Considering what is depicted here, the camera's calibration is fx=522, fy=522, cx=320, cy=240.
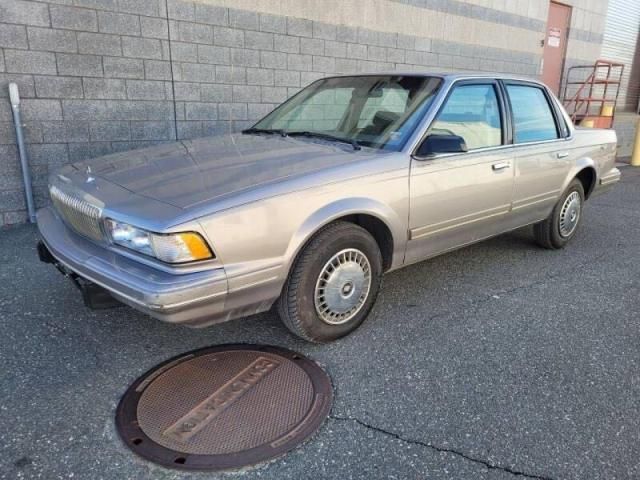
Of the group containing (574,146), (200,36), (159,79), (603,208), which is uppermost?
(200,36)

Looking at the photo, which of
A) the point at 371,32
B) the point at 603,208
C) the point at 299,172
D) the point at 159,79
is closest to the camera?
the point at 299,172

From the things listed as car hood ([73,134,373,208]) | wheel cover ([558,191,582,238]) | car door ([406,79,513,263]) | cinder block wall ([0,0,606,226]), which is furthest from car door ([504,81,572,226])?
cinder block wall ([0,0,606,226])

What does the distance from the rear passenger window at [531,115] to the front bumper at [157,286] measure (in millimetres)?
2832

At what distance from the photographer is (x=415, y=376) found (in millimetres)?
2812

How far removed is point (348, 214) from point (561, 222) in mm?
2878

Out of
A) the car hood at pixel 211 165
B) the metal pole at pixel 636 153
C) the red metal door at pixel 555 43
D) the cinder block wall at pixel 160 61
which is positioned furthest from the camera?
the red metal door at pixel 555 43

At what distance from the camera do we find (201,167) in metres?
2.99

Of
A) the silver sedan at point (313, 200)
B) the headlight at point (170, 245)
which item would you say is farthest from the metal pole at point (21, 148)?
the headlight at point (170, 245)

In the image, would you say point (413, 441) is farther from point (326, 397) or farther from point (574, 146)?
point (574, 146)

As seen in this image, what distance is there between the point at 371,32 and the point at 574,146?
14.5 ft

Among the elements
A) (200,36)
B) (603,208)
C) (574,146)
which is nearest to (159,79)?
(200,36)

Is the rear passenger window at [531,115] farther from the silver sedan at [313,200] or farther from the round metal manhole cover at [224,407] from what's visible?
the round metal manhole cover at [224,407]

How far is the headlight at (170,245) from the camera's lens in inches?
94.4

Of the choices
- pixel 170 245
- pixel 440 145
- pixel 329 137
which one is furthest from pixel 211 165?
pixel 440 145
